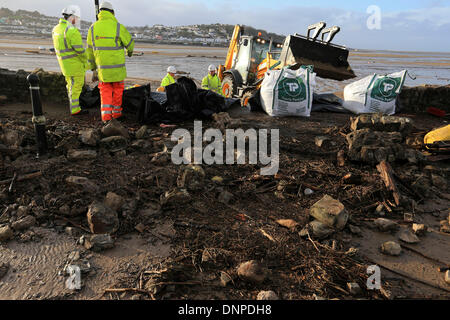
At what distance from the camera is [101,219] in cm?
245

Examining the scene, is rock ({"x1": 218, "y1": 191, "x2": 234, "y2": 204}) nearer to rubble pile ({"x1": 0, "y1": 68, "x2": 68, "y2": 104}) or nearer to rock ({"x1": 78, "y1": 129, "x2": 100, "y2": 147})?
rock ({"x1": 78, "y1": 129, "x2": 100, "y2": 147})

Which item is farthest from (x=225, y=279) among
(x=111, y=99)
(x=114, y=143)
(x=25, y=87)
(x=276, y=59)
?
(x=276, y=59)

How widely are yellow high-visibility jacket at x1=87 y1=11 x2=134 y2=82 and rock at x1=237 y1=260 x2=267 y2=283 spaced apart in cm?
372

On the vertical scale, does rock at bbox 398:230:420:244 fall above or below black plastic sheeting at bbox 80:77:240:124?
below

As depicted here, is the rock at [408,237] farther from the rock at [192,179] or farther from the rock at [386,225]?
the rock at [192,179]

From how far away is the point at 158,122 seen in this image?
15.8 ft

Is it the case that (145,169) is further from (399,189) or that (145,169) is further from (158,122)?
(399,189)

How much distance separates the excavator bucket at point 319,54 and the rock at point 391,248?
17.4 feet

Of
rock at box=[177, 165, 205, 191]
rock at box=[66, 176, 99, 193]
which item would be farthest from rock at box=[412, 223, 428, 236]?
rock at box=[66, 176, 99, 193]

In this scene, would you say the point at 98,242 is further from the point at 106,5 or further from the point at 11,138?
the point at 106,5

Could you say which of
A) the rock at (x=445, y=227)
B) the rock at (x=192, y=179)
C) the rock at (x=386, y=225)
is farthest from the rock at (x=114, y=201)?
the rock at (x=445, y=227)

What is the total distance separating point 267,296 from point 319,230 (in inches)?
34.4

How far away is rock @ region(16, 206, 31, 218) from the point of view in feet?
8.34

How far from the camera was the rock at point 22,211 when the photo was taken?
2.54 m
